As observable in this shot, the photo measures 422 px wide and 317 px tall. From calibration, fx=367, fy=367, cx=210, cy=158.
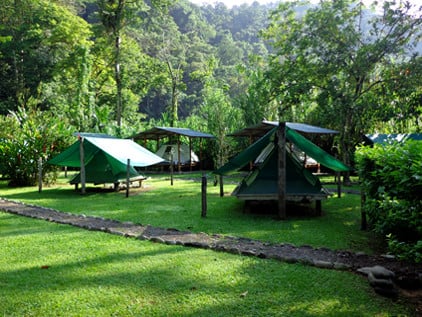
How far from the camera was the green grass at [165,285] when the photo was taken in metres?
3.39

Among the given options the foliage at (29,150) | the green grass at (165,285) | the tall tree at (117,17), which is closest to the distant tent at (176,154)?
the tall tree at (117,17)

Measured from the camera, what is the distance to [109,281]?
4.05 metres

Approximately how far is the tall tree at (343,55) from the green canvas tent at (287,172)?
Result: 19.6 feet

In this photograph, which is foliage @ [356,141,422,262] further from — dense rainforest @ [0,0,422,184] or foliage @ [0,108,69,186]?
foliage @ [0,108,69,186]

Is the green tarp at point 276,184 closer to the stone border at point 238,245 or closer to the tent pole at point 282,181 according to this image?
the tent pole at point 282,181

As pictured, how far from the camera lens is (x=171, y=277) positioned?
4.19 metres

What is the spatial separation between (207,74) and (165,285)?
29523 mm

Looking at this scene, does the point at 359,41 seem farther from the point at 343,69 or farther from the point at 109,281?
the point at 109,281

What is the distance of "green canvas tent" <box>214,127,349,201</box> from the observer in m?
8.00

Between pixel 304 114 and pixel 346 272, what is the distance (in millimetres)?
18098

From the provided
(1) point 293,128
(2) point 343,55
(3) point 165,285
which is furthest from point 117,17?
(3) point 165,285

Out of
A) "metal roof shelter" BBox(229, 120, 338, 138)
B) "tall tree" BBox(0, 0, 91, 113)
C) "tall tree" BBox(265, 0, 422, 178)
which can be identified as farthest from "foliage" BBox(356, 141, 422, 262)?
"tall tree" BBox(0, 0, 91, 113)

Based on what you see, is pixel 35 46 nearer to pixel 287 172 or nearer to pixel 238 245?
pixel 287 172

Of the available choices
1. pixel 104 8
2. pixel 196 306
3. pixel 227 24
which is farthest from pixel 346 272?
pixel 227 24
